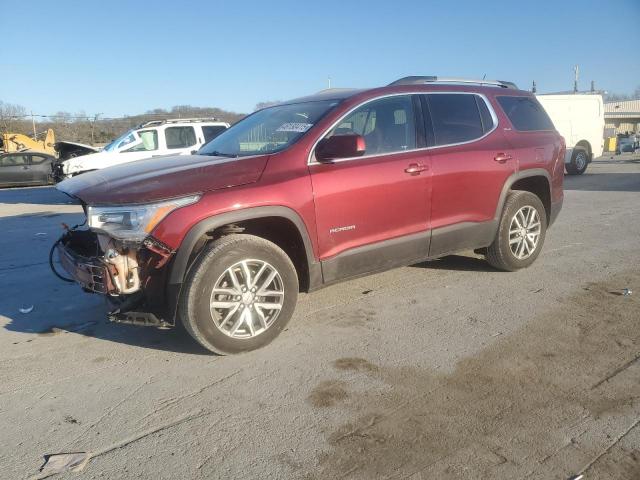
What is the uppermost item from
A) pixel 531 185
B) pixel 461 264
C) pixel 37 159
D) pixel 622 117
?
pixel 622 117

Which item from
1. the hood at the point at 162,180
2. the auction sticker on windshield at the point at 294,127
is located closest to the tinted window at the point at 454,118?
the auction sticker on windshield at the point at 294,127

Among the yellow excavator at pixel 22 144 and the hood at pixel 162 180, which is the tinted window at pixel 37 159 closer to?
the yellow excavator at pixel 22 144

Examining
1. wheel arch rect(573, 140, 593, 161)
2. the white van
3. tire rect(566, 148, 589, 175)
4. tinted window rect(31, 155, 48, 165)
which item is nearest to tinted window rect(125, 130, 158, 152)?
tinted window rect(31, 155, 48, 165)

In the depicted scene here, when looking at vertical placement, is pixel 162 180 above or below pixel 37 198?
above

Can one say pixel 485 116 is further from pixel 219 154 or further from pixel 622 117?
pixel 622 117

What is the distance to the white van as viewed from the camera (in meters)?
16.8

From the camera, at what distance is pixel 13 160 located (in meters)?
19.0

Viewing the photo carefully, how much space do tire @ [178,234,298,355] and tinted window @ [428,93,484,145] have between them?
200cm

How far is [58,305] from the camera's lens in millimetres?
4773

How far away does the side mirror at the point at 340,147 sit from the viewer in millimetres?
3758

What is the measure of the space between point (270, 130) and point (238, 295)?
1548 millimetres

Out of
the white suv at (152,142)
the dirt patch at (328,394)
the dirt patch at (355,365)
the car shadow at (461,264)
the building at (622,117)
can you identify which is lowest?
the dirt patch at (328,394)

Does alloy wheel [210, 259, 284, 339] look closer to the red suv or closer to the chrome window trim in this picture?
the red suv

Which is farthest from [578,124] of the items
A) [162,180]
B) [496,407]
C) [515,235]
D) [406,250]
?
[162,180]
